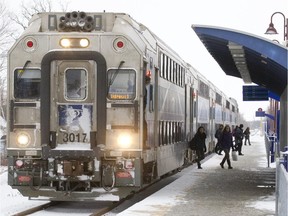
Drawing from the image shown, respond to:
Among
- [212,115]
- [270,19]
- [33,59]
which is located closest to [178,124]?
[270,19]

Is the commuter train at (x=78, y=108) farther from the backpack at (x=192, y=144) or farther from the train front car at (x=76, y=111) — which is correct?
the backpack at (x=192, y=144)

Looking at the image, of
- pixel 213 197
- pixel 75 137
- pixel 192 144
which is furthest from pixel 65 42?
pixel 192 144

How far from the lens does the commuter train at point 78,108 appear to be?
13.5 metres

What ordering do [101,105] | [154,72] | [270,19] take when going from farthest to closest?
[270,19], [154,72], [101,105]

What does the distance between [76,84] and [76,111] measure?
0.54 m

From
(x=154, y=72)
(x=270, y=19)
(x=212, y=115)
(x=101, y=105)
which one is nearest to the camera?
(x=101, y=105)

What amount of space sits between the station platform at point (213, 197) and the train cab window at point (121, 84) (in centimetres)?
211

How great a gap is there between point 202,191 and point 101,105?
396 centimetres

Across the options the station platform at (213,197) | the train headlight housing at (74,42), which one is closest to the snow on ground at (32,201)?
the station platform at (213,197)

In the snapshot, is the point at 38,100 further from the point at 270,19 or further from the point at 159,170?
the point at 270,19

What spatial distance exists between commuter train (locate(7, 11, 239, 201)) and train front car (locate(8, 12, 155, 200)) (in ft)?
0.06

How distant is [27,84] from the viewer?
13867 mm

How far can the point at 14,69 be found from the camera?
13.8 m

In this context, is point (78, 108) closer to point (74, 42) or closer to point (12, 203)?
point (74, 42)
